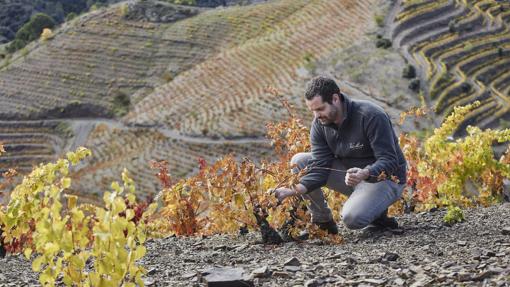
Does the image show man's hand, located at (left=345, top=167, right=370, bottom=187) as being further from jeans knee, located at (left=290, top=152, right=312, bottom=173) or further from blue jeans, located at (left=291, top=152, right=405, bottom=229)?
jeans knee, located at (left=290, top=152, right=312, bottom=173)

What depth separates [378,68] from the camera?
177ft

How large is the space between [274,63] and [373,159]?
5788 cm

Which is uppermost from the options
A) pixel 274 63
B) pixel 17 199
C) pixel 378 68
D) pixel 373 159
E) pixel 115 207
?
pixel 115 207

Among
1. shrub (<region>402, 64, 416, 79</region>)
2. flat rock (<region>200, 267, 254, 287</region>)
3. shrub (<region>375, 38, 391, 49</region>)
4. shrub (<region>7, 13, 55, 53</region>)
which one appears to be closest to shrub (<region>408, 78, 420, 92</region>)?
shrub (<region>402, 64, 416, 79</region>)

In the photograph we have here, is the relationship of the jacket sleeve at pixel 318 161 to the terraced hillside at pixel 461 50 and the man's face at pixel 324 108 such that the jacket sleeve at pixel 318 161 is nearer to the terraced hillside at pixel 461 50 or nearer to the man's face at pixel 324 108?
the man's face at pixel 324 108

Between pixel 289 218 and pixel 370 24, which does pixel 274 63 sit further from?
pixel 289 218

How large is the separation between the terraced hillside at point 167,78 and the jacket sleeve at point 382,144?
125ft

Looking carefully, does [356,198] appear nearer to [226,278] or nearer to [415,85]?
[226,278]

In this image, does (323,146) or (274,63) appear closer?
(323,146)

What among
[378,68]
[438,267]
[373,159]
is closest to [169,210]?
[373,159]

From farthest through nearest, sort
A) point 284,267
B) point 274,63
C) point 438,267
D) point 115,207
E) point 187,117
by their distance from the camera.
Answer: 1. point 274,63
2. point 187,117
3. point 284,267
4. point 438,267
5. point 115,207

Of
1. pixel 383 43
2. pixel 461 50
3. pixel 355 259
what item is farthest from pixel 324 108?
pixel 383 43

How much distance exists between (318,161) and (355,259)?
1527 millimetres

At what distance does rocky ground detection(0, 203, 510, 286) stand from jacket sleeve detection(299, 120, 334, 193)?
1.94 ft
